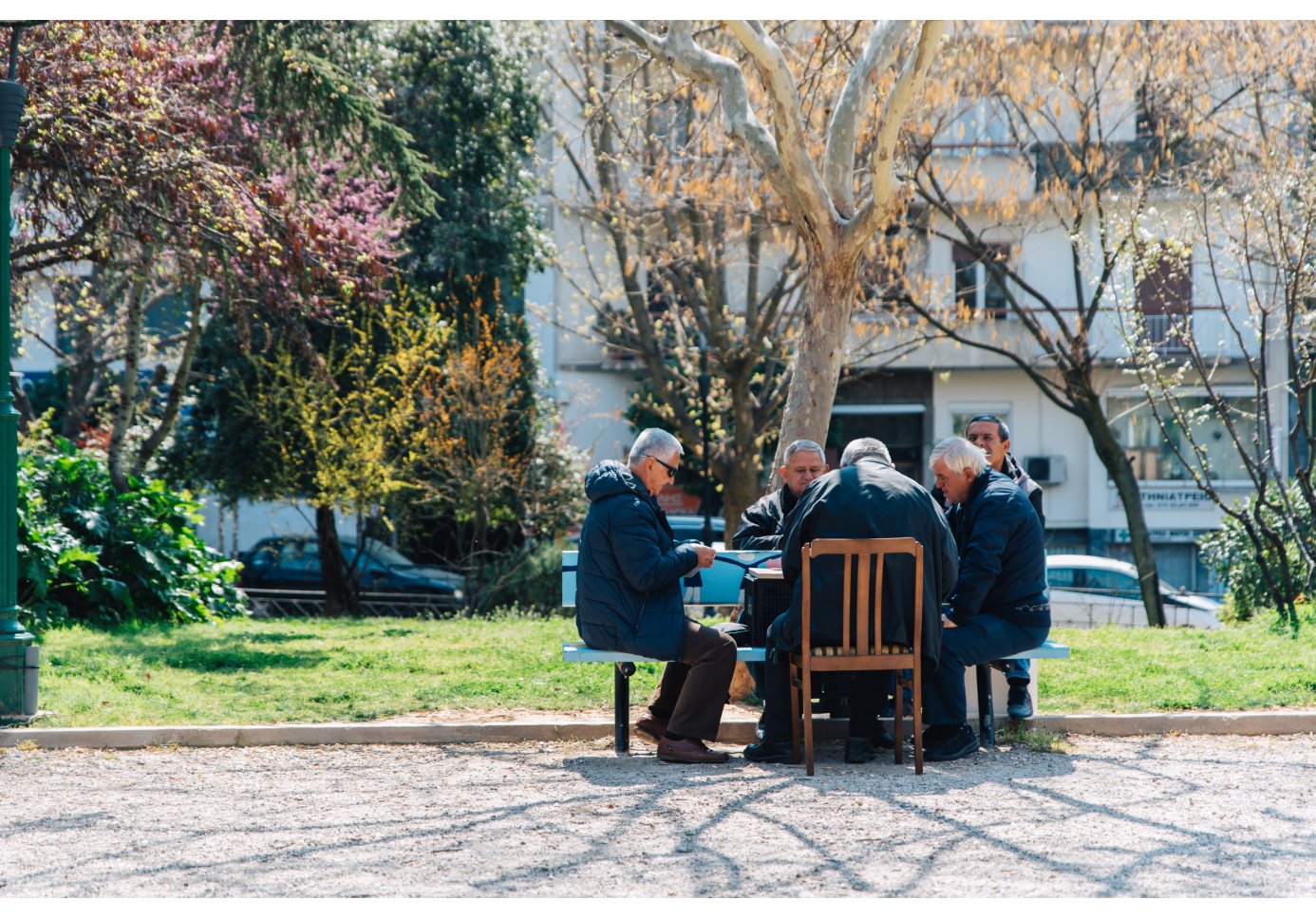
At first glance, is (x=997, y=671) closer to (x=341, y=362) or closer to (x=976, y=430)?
(x=976, y=430)

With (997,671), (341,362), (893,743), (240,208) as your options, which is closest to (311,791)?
(893,743)

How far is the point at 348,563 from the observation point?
22109 mm

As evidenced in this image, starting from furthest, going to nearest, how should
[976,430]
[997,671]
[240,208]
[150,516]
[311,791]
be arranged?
[150,516] < [240,208] < [976,430] < [997,671] < [311,791]

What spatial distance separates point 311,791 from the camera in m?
6.20

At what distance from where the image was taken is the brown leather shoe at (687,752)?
681 cm

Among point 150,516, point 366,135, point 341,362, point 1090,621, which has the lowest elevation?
point 1090,621

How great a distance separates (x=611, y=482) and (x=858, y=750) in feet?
5.84

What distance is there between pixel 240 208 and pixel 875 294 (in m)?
9.56

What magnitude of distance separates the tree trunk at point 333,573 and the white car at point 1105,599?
1002 centimetres

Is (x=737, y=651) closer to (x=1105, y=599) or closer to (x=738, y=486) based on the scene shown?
(x=738, y=486)

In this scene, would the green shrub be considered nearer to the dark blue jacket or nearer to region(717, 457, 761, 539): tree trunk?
region(717, 457, 761, 539): tree trunk

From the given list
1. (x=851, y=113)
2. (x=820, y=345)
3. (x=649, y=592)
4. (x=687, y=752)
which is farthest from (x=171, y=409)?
(x=687, y=752)

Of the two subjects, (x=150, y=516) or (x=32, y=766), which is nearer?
(x=32, y=766)

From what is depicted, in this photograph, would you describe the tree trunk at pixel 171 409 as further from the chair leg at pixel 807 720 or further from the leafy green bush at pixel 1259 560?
the chair leg at pixel 807 720
